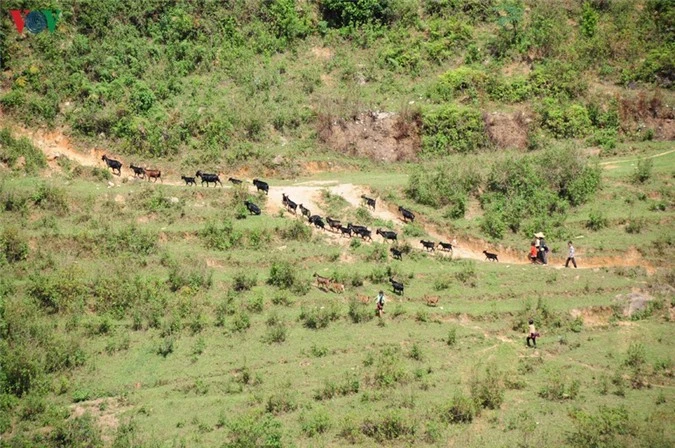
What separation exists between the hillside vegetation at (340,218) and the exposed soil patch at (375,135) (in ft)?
0.33

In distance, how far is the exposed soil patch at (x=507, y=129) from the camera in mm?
41406

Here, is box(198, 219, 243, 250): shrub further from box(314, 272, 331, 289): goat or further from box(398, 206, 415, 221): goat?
box(398, 206, 415, 221): goat

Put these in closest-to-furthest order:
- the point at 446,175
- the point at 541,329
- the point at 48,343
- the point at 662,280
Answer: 1. the point at 48,343
2. the point at 541,329
3. the point at 662,280
4. the point at 446,175

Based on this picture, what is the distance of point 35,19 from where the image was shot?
140 feet

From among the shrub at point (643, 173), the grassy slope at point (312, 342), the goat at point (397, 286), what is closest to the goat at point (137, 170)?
the grassy slope at point (312, 342)

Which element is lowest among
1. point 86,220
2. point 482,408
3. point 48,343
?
point 482,408

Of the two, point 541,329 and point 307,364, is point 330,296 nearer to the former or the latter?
point 307,364

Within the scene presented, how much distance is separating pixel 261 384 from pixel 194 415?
231 cm

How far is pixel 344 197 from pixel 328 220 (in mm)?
2807

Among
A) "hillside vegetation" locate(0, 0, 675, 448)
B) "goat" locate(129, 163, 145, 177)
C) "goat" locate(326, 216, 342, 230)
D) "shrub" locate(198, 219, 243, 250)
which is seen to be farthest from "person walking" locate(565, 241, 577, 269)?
"goat" locate(129, 163, 145, 177)

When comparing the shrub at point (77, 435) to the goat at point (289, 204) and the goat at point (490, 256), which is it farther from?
the goat at point (490, 256)

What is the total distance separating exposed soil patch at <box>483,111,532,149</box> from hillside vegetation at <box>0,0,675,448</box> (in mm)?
105

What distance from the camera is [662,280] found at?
32344mm

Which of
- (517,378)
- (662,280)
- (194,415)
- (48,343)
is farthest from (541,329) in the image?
(48,343)
